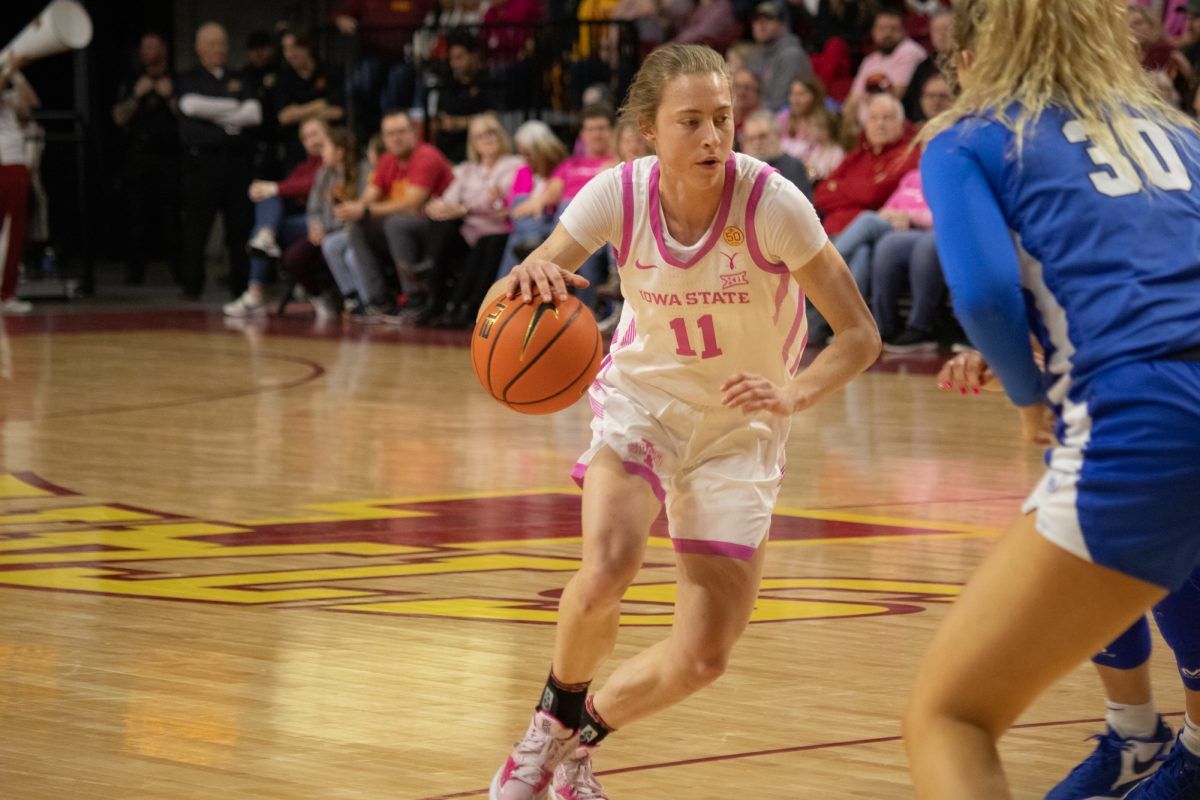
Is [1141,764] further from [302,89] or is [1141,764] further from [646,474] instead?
[302,89]

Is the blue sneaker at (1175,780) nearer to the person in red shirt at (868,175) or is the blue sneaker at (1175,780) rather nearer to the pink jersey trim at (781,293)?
the pink jersey trim at (781,293)

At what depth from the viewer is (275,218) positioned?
1577 cm

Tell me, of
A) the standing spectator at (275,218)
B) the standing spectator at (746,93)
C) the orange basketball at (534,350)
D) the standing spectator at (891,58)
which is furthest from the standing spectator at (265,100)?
the orange basketball at (534,350)

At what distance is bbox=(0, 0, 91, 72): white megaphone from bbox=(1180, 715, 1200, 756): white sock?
1382 cm

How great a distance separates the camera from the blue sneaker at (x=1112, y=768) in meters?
3.58

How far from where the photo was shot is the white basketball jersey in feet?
12.5

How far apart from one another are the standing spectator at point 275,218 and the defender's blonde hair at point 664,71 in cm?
1184

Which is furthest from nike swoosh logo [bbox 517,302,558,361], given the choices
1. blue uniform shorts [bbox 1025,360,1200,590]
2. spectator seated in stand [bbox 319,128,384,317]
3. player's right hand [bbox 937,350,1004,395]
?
spectator seated in stand [bbox 319,128,384,317]

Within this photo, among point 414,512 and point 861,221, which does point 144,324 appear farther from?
point 414,512

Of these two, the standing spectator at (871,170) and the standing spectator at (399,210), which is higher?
the standing spectator at (871,170)

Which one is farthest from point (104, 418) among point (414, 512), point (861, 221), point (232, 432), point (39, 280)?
point (39, 280)

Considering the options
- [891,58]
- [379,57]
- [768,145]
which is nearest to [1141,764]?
[768,145]

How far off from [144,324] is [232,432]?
20.4ft

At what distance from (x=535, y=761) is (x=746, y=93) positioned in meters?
9.92
